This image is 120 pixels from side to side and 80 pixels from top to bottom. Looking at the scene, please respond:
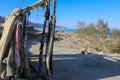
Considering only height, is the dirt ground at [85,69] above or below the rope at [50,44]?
below

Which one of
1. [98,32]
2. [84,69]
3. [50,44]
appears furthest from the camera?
[98,32]

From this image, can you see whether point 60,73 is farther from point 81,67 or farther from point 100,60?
point 100,60

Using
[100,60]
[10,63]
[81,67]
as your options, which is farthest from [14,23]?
[100,60]

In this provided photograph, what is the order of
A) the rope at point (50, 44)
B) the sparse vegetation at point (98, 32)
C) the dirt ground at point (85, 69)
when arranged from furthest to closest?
the sparse vegetation at point (98, 32), the dirt ground at point (85, 69), the rope at point (50, 44)

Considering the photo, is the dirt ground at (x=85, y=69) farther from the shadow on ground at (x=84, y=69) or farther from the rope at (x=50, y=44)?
the rope at (x=50, y=44)

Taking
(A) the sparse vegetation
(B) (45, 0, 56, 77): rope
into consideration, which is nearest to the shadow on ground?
(B) (45, 0, 56, 77): rope

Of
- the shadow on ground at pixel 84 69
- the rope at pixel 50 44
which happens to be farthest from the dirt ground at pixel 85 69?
the rope at pixel 50 44

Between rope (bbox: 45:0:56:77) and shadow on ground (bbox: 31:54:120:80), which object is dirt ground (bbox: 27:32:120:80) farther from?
rope (bbox: 45:0:56:77)

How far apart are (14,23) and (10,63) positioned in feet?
4.95

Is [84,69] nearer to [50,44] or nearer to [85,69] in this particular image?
[85,69]

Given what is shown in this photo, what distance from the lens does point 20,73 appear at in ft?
39.3

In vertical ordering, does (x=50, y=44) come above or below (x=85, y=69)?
above

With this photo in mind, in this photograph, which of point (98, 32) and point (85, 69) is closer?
point (85, 69)

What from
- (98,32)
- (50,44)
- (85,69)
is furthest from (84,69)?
(98,32)
